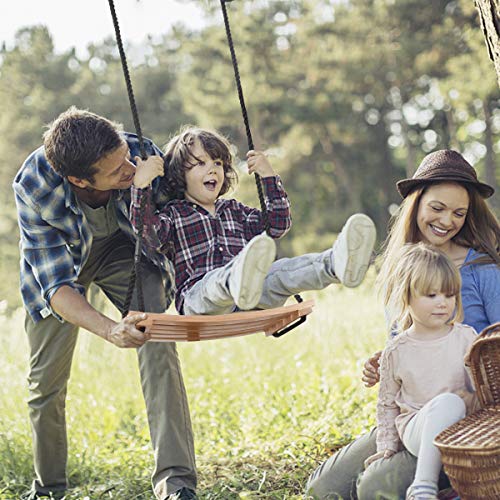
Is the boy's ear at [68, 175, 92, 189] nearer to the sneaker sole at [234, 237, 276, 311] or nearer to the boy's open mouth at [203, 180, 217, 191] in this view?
the boy's open mouth at [203, 180, 217, 191]

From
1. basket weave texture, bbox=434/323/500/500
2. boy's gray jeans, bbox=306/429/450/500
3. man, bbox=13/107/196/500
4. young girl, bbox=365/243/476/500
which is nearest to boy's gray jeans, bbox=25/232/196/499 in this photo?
man, bbox=13/107/196/500

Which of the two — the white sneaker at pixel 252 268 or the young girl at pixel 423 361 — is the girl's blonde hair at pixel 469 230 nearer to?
the young girl at pixel 423 361

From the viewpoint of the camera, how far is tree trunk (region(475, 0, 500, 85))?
136 inches

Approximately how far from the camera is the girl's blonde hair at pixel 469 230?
3.33m

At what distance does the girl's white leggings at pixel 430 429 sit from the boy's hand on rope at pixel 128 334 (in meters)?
0.98

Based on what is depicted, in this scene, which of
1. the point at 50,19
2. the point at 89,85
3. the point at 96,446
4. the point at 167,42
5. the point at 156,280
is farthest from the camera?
the point at 167,42

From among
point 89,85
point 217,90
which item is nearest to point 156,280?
point 217,90

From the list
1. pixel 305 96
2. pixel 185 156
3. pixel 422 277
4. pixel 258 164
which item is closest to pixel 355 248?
pixel 422 277

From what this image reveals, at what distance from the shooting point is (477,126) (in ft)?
68.6

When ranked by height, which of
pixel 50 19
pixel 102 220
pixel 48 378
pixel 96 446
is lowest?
pixel 96 446

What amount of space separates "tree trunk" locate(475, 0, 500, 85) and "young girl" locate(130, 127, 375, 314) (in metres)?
1.02

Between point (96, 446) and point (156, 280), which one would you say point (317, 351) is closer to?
point (96, 446)

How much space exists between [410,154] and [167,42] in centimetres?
1018

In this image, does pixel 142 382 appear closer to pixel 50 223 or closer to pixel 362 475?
pixel 50 223
